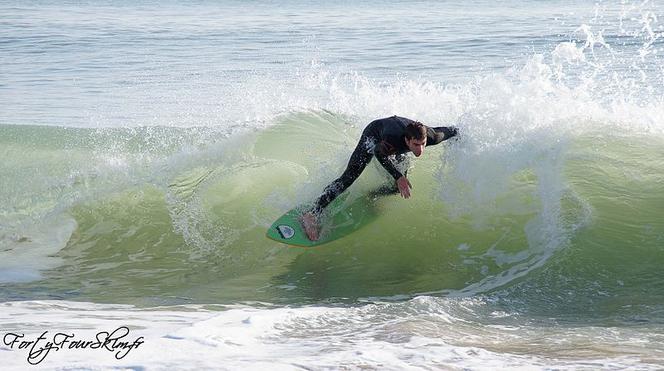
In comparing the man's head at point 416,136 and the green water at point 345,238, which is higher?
the man's head at point 416,136

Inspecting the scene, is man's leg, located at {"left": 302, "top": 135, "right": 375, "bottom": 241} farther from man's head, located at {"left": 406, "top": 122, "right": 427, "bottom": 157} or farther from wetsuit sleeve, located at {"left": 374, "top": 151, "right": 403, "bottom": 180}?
man's head, located at {"left": 406, "top": 122, "right": 427, "bottom": 157}

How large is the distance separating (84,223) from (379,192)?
343 centimetres

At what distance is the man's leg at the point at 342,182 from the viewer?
802 cm

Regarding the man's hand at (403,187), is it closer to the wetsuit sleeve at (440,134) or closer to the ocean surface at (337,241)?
the wetsuit sleeve at (440,134)

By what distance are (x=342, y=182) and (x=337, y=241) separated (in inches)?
31.1

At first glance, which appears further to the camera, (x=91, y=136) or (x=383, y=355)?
(x=91, y=136)

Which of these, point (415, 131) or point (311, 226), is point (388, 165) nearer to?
point (415, 131)

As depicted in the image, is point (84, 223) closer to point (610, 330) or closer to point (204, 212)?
point (204, 212)

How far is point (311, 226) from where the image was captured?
330 inches

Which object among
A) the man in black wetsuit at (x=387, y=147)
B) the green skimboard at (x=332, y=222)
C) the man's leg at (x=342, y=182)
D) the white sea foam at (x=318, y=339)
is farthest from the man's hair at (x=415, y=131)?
the white sea foam at (x=318, y=339)

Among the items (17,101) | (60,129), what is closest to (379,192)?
→ (60,129)

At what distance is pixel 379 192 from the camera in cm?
872

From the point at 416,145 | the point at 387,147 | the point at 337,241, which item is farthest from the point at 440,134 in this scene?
the point at 337,241

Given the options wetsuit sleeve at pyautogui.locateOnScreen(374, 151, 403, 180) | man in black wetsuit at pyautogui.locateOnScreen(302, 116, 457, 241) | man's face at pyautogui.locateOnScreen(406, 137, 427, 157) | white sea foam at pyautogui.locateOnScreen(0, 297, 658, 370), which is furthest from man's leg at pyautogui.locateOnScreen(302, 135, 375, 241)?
white sea foam at pyautogui.locateOnScreen(0, 297, 658, 370)
